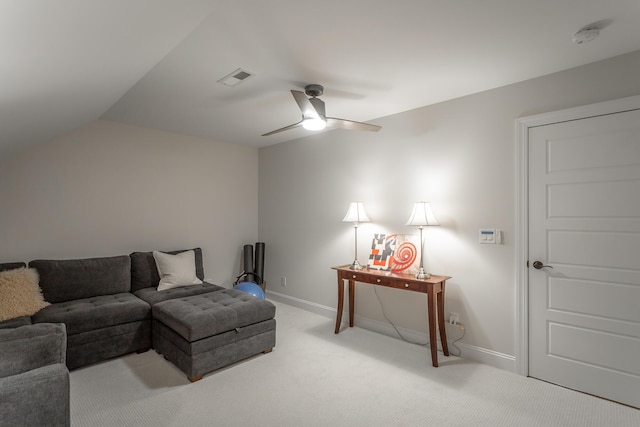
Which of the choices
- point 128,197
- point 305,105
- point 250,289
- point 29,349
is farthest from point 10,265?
point 305,105

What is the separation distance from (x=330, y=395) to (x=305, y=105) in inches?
91.0

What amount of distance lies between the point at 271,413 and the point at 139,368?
4.63 ft

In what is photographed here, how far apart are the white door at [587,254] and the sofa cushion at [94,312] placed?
365 centimetres

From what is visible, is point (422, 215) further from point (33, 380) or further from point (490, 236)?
point (33, 380)

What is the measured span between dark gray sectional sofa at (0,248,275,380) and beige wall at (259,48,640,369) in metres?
1.44

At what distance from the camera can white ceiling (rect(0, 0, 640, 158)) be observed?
151 centimetres

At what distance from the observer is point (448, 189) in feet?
10.5

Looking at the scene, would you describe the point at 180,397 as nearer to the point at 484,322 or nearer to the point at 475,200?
the point at 484,322

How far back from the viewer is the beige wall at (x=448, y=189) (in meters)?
2.74

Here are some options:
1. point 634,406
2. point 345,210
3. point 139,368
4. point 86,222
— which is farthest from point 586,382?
point 86,222

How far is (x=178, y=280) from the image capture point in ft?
12.3

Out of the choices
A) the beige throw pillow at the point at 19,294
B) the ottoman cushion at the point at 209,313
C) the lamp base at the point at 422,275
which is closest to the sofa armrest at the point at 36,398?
the ottoman cushion at the point at 209,313

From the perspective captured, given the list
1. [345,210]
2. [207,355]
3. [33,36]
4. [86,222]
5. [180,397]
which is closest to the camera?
[33,36]

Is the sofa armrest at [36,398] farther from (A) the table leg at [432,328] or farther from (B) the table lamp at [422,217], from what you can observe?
(B) the table lamp at [422,217]
